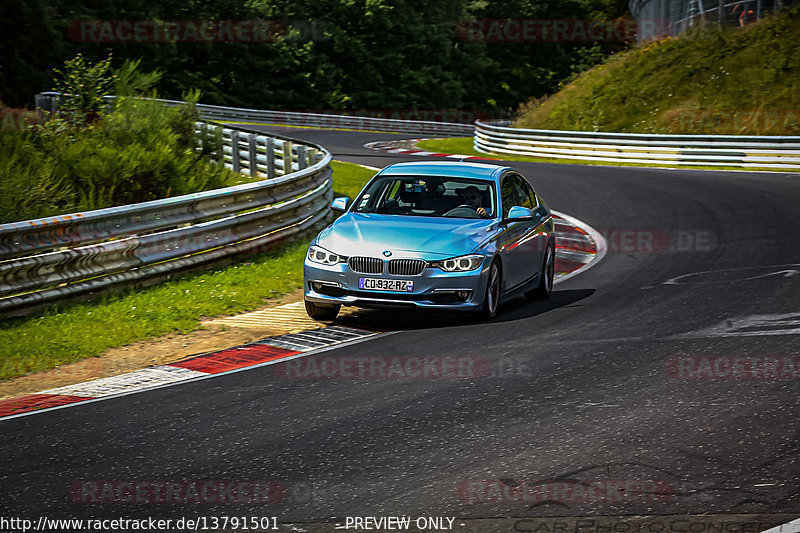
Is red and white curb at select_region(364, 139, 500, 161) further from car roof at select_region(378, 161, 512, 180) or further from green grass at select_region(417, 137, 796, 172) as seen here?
car roof at select_region(378, 161, 512, 180)

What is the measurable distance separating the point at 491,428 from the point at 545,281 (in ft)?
18.5

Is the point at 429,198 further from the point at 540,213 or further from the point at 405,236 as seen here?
the point at 540,213

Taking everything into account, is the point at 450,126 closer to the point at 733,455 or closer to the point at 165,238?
the point at 165,238

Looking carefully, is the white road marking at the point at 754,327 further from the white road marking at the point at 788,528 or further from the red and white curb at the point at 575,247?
the white road marking at the point at 788,528

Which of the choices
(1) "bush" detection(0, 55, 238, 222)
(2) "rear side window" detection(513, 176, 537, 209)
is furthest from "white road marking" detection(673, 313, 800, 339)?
(1) "bush" detection(0, 55, 238, 222)

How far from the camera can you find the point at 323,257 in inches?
414

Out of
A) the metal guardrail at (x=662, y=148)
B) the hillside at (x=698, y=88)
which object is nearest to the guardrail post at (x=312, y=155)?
the metal guardrail at (x=662, y=148)

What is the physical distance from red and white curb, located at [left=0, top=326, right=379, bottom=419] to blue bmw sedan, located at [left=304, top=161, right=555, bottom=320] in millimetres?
516

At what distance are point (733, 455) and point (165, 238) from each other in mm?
7735

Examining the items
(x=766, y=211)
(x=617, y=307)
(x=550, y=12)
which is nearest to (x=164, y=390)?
(x=617, y=307)

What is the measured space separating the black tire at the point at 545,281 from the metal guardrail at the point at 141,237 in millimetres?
4032

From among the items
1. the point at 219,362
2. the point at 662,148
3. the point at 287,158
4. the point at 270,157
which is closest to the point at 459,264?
the point at 219,362

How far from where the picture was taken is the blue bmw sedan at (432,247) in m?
10.2

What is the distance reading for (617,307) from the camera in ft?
36.8
